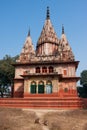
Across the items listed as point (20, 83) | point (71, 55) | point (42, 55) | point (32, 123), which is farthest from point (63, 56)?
point (32, 123)

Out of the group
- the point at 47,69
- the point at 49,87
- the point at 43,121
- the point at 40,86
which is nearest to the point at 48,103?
the point at 49,87

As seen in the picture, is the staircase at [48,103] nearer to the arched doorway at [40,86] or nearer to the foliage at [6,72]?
the arched doorway at [40,86]

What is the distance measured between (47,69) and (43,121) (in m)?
17.2

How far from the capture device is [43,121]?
70.3 ft

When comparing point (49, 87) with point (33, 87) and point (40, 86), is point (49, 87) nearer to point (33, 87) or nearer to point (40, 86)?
point (40, 86)

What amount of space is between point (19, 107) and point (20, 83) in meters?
10.3

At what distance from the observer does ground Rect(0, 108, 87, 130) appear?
19505mm

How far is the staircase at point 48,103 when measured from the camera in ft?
90.8

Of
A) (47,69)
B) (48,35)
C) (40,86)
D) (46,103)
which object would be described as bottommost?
(46,103)

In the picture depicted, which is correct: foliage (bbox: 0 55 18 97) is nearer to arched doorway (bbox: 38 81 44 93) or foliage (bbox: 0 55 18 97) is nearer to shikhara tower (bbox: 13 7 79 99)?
shikhara tower (bbox: 13 7 79 99)

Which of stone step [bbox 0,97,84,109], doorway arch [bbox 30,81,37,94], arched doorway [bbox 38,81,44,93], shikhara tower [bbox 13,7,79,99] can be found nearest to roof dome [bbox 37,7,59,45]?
shikhara tower [bbox 13,7,79,99]

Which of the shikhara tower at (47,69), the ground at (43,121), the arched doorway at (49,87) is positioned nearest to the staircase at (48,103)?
the ground at (43,121)

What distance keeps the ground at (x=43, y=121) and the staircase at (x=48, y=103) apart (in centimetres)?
338

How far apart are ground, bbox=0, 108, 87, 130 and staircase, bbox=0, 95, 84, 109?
3380 millimetres
